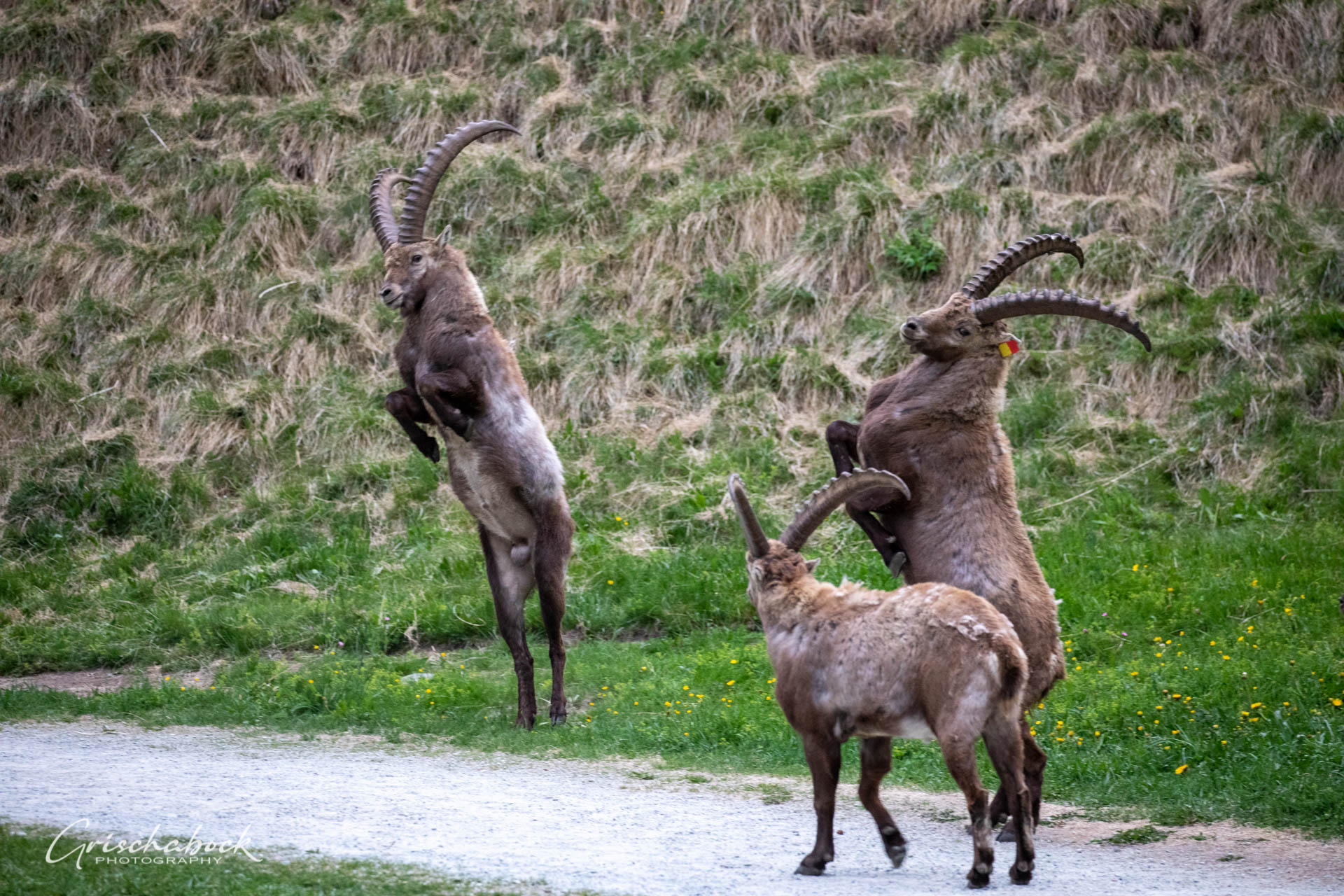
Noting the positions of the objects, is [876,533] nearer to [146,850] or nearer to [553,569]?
[553,569]

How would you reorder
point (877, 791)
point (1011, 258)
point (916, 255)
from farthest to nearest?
1. point (916, 255)
2. point (1011, 258)
3. point (877, 791)

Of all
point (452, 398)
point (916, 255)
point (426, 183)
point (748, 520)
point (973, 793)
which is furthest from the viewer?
point (916, 255)

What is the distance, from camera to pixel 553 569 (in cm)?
945

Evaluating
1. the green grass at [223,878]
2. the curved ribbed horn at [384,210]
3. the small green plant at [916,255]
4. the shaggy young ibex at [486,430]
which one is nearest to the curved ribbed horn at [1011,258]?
the shaggy young ibex at [486,430]

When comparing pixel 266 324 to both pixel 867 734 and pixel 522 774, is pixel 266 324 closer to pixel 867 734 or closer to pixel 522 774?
pixel 522 774

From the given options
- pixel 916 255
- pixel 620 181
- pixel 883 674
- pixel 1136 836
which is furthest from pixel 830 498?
pixel 620 181

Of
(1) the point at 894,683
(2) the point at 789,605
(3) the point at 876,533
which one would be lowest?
(1) the point at 894,683

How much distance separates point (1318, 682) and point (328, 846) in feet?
20.3

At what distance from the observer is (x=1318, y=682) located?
27.3 feet

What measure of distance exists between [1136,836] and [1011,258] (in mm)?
3230

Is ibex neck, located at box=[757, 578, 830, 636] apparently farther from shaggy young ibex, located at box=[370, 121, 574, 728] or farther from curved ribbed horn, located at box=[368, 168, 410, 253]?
curved ribbed horn, located at box=[368, 168, 410, 253]

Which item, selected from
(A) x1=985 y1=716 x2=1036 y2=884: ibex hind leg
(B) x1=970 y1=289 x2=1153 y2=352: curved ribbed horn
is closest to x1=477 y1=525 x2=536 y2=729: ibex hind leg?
(B) x1=970 y1=289 x2=1153 y2=352: curved ribbed horn

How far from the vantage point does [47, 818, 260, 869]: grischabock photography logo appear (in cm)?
577

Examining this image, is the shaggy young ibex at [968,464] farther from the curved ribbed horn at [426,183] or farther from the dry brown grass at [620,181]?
the dry brown grass at [620,181]
